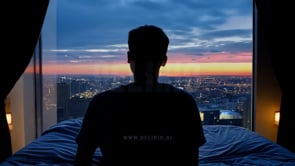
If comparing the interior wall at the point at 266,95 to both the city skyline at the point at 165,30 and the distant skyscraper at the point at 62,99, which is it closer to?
the city skyline at the point at 165,30

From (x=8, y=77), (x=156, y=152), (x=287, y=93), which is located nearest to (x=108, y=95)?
(x=156, y=152)

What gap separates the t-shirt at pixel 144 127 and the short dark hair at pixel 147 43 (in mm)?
101

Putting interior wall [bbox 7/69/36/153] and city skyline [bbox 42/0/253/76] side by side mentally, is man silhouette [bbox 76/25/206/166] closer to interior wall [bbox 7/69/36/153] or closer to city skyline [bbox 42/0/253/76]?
city skyline [bbox 42/0/253/76]

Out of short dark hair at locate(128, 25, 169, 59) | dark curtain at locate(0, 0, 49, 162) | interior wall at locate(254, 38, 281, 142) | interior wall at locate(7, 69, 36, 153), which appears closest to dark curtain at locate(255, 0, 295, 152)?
interior wall at locate(254, 38, 281, 142)

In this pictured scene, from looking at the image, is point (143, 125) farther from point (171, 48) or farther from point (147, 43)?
point (171, 48)

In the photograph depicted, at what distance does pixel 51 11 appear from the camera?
321 centimetres

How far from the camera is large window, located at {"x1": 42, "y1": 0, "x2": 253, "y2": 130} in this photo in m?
3.15

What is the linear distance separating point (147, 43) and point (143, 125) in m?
0.24

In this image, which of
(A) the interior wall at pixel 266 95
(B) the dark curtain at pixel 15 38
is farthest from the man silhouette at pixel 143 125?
(A) the interior wall at pixel 266 95

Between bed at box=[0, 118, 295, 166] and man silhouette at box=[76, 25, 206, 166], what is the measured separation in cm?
74

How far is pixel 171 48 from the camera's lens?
10.5ft

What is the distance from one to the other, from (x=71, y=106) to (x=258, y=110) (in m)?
2.03

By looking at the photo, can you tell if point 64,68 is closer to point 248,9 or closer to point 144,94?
point 248,9

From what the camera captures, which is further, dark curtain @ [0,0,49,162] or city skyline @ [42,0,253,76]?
city skyline @ [42,0,253,76]
